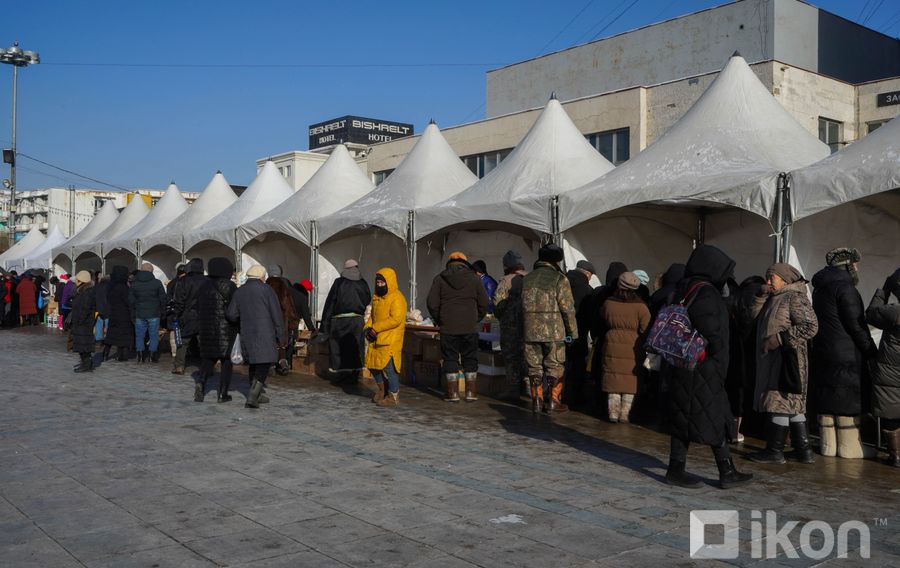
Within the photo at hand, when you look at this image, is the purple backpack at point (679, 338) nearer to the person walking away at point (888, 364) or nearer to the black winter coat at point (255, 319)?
the person walking away at point (888, 364)

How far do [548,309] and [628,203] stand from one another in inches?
84.0

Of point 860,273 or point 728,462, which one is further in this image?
point 860,273

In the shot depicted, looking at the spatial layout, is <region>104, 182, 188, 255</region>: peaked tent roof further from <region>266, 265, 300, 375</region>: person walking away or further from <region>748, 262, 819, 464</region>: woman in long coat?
<region>748, 262, 819, 464</region>: woman in long coat

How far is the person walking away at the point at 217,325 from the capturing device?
30.0 ft

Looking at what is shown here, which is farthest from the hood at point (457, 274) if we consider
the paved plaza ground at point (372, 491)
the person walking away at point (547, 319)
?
the paved plaza ground at point (372, 491)

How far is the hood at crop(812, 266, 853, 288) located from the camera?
6.41 meters

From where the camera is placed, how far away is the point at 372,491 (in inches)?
209

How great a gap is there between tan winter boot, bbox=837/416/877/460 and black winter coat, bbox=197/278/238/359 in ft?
20.3

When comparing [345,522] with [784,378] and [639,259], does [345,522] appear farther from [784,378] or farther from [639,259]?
[639,259]

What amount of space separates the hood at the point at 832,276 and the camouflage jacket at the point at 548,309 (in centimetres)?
241

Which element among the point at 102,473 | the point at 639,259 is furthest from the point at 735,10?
the point at 102,473

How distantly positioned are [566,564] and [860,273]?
7069 millimetres

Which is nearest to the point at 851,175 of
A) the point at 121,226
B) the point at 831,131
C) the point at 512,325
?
the point at 512,325

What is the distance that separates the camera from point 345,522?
4617 millimetres
